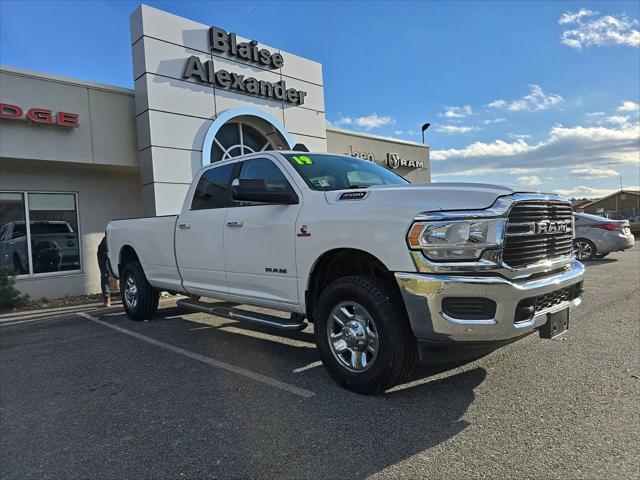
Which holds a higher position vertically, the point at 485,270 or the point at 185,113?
the point at 185,113

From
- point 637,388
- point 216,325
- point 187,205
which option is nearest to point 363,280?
point 637,388

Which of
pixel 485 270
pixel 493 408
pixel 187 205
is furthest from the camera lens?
pixel 187 205

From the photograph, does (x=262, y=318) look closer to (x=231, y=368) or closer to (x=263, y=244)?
(x=231, y=368)

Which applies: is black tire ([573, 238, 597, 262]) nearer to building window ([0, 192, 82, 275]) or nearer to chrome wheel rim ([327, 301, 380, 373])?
chrome wheel rim ([327, 301, 380, 373])

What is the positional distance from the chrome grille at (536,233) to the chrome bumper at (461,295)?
0.22 m

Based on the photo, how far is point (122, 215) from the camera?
12.2m

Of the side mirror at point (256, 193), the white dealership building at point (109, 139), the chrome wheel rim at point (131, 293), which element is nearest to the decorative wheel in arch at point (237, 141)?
the white dealership building at point (109, 139)

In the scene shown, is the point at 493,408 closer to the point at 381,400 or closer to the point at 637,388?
the point at 381,400

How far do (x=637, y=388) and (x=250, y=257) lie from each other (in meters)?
3.53

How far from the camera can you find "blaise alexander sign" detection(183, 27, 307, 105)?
1164 centimetres

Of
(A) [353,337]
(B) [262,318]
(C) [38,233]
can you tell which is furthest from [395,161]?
(A) [353,337]

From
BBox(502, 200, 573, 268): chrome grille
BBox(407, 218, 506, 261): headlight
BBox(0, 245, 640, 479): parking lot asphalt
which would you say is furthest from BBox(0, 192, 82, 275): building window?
BBox(502, 200, 573, 268): chrome grille

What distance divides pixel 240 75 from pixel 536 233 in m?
10.6

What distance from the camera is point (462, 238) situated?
322 centimetres
